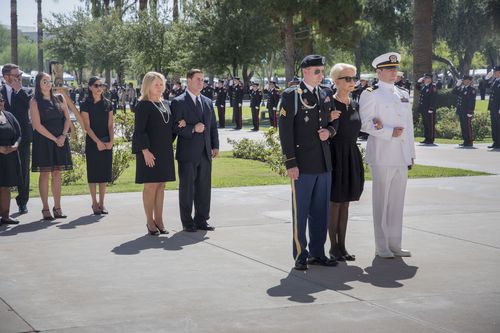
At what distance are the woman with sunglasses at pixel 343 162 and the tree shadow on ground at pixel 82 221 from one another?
355cm

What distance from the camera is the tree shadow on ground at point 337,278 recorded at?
23.9 feet

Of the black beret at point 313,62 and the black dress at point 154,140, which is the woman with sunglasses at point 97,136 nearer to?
the black dress at point 154,140

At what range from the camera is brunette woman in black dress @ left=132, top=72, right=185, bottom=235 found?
10.1m

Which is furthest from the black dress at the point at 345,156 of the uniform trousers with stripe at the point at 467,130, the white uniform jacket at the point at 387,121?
the uniform trousers with stripe at the point at 467,130

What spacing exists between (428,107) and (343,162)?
17.2m

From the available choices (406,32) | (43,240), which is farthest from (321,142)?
(406,32)

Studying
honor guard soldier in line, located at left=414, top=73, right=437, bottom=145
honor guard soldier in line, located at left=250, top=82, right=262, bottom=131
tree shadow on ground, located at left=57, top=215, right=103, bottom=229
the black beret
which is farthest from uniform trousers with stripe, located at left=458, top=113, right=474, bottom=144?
the black beret

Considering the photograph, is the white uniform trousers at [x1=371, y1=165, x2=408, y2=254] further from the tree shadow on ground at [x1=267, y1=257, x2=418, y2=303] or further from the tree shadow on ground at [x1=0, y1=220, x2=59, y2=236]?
the tree shadow on ground at [x1=0, y1=220, x2=59, y2=236]

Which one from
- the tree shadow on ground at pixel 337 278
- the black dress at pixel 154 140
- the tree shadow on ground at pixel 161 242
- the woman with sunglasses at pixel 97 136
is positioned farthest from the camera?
the woman with sunglasses at pixel 97 136

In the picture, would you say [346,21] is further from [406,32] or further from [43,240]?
[43,240]

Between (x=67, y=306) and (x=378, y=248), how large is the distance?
329 cm

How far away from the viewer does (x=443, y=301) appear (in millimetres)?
6918

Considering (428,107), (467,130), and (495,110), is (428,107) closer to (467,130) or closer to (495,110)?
(467,130)

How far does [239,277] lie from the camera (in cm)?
785
